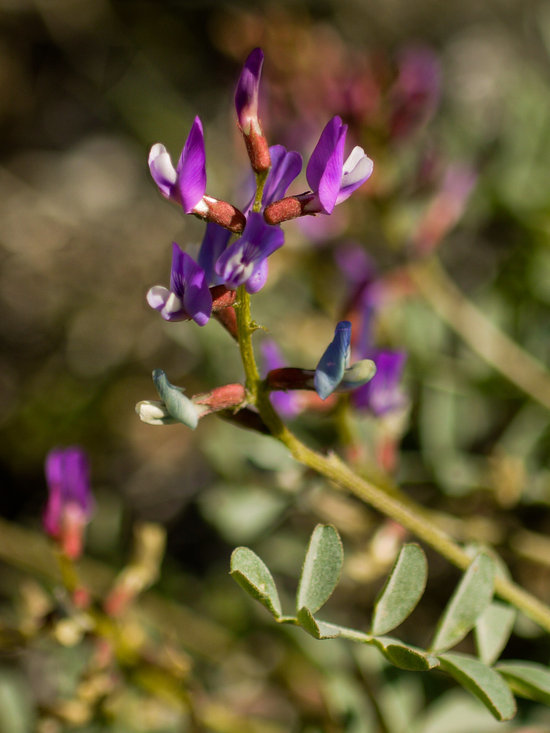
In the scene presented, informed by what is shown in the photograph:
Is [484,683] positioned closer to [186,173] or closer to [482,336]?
[186,173]

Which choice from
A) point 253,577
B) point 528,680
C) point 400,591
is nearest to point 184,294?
point 253,577

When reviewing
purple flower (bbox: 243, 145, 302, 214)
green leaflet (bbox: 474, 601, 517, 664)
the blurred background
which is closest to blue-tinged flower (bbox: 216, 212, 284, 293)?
purple flower (bbox: 243, 145, 302, 214)

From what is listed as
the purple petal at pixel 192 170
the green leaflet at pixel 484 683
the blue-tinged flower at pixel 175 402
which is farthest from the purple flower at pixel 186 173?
the green leaflet at pixel 484 683

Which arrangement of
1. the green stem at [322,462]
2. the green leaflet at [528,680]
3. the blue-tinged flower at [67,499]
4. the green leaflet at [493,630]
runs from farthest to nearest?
the blue-tinged flower at [67,499] → the green leaflet at [493,630] → the green leaflet at [528,680] → the green stem at [322,462]

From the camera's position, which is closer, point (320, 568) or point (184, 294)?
point (184, 294)

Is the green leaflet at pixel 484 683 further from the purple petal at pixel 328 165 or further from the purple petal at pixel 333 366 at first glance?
the purple petal at pixel 328 165

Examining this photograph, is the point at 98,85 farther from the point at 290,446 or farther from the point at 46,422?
the point at 290,446

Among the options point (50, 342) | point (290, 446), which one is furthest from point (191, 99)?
point (290, 446)

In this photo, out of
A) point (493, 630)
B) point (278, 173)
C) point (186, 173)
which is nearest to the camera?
point (186, 173)
